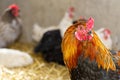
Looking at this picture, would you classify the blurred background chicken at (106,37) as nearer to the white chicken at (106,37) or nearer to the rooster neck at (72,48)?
the white chicken at (106,37)

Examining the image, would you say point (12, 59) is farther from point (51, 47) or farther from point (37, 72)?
point (51, 47)

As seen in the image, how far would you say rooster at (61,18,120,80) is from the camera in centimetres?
273

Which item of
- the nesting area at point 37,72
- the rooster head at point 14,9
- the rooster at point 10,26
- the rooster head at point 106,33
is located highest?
the rooster head at point 14,9

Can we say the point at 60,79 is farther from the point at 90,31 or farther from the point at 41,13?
the point at 41,13

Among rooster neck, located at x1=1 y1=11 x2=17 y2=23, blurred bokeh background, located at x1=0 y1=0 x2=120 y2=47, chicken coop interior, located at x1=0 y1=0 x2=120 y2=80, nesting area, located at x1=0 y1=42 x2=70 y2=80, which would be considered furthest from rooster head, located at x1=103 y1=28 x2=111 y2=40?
rooster neck, located at x1=1 y1=11 x2=17 y2=23

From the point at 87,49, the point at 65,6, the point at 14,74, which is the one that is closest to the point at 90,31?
the point at 87,49

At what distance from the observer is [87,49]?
9.04 feet

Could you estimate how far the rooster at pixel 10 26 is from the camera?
4.52 m

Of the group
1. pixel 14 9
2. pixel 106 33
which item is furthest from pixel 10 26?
pixel 106 33

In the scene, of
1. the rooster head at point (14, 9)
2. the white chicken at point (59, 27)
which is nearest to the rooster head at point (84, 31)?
the white chicken at point (59, 27)

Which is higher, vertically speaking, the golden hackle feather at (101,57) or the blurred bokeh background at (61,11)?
the blurred bokeh background at (61,11)

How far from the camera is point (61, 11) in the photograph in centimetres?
472

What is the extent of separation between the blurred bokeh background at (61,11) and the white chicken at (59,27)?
0.18 m

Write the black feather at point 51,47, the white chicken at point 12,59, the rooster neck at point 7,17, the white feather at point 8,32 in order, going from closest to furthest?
the white chicken at point 12,59 → the black feather at point 51,47 → the white feather at point 8,32 → the rooster neck at point 7,17
